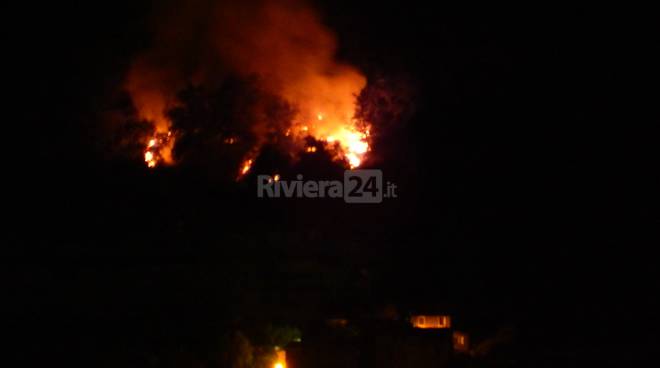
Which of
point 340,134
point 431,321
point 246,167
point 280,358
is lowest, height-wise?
point 280,358

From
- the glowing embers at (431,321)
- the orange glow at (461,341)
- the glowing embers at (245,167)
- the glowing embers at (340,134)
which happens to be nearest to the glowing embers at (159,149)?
the glowing embers at (245,167)

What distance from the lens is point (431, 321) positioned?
16297mm

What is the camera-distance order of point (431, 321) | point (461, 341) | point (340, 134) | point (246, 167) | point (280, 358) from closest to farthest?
point (280, 358), point (431, 321), point (461, 341), point (246, 167), point (340, 134)

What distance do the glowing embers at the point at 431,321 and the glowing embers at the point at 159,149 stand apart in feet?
31.0

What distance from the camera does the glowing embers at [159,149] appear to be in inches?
860

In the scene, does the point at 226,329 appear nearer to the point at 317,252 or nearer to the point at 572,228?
the point at 317,252

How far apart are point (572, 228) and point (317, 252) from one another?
6307mm

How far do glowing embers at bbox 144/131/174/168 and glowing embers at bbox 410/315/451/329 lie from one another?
9.44 metres

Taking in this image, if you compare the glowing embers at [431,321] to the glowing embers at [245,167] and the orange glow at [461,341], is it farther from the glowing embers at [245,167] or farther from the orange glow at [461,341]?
the glowing embers at [245,167]

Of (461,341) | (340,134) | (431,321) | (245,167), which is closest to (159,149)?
(245,167)

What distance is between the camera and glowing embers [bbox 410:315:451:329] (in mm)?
16141

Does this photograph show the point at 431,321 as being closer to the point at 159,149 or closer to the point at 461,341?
the point at 461,341

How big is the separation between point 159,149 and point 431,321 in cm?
1051

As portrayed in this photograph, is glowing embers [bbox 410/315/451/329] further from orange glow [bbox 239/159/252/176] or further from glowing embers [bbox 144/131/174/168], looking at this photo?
glowing embers [bbox 144/131/174/168]
